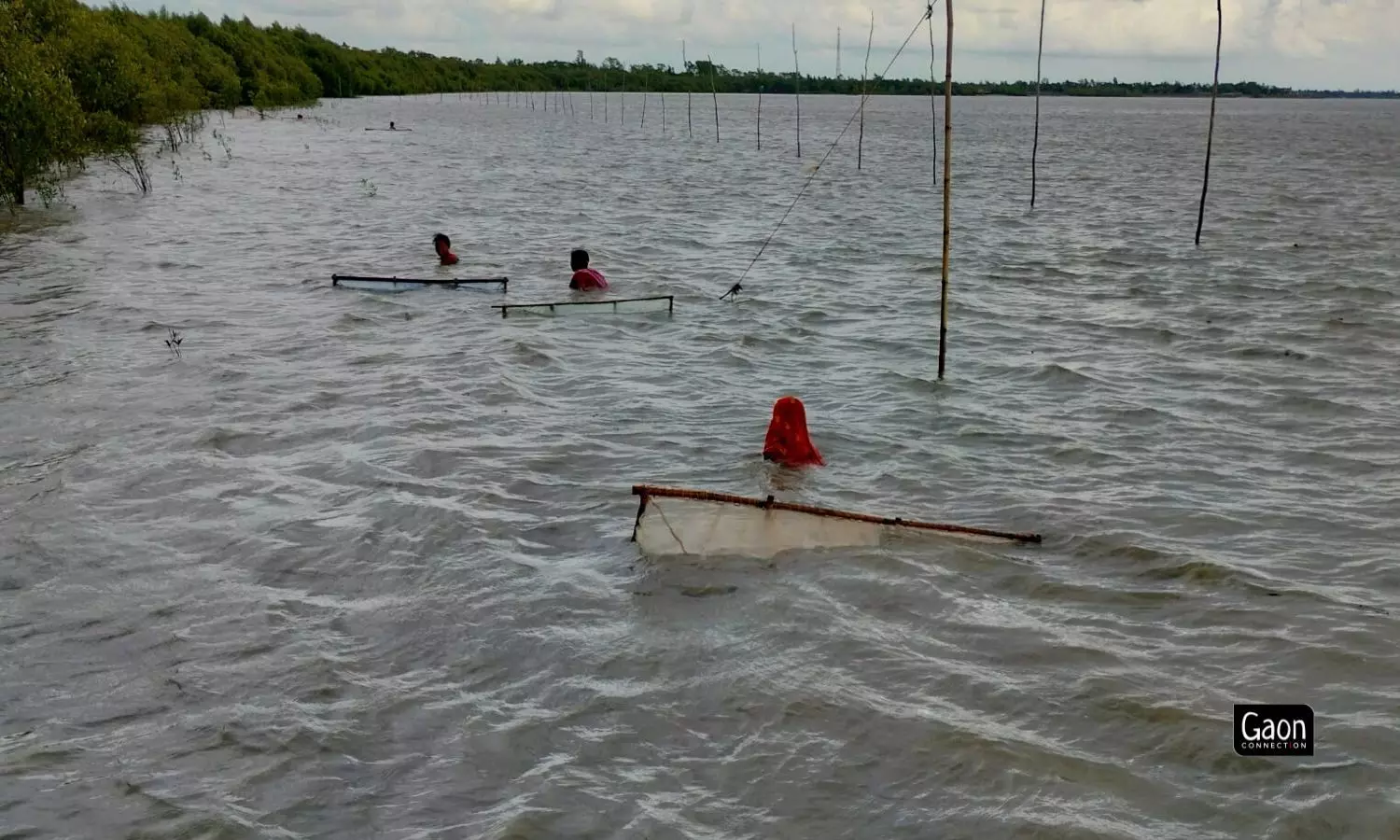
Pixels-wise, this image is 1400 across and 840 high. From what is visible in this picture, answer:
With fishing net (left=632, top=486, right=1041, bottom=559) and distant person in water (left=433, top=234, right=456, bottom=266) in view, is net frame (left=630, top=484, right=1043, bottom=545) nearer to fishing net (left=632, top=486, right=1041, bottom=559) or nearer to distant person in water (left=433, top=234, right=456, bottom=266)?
fishing net (left=632, top=486, right=1041, bottom=559)

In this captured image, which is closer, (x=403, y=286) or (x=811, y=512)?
(x=811, y=512)

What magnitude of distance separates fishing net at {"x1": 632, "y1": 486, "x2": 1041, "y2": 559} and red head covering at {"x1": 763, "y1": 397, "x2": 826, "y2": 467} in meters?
1.58

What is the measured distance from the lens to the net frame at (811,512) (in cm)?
663

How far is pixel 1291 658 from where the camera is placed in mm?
5727

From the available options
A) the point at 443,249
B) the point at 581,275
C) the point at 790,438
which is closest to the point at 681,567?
the point at 790,438

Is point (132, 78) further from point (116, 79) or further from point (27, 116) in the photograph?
point (27, 116)

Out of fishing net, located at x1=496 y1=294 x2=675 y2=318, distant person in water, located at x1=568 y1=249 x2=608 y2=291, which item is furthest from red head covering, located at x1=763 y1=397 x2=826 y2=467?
distant person in water, located at x1=568 y1=249 x2=608 y2=291

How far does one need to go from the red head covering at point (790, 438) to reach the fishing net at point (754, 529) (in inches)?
62.0

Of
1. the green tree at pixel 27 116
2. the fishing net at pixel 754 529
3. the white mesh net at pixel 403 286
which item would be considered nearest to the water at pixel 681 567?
the fishing net at pixel 754 529

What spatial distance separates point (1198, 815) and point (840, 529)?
9.91ft

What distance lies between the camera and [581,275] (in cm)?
1567

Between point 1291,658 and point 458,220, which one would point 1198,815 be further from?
point 458,220

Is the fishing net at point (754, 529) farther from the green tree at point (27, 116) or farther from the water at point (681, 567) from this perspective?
the green tree at point (27, 116)

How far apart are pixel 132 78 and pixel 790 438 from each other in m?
Result: 31.8
